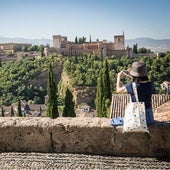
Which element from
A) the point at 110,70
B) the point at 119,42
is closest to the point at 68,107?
the point at 110,70

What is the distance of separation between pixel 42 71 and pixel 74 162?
9602 centimetres

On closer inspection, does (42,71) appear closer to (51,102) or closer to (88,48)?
(88,48)

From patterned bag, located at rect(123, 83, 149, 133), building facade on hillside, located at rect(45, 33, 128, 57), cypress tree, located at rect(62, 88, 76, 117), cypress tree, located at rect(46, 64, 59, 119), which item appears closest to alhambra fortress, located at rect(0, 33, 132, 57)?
building facade on hillside, located at rect(45, 33, 128, 57)

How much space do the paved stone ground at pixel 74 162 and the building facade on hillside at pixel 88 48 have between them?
106935 millimetres

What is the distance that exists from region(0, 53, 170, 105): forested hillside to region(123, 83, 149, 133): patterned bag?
7159cm

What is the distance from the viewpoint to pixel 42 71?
10006cm

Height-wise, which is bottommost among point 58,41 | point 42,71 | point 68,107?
point 68,107

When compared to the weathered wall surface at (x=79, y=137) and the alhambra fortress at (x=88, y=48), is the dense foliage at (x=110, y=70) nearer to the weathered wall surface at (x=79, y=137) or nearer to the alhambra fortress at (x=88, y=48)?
the alhambra fortress at (x=88, y=48)

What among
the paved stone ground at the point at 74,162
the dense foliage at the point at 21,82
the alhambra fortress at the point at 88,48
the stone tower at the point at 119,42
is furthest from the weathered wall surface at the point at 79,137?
the stone tower at the point at 119,42

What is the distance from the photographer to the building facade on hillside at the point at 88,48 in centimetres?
11456

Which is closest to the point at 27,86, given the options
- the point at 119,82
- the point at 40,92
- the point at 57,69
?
the point at 40,92

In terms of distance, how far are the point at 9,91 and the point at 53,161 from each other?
3503 inches

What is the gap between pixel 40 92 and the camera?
3738 inches

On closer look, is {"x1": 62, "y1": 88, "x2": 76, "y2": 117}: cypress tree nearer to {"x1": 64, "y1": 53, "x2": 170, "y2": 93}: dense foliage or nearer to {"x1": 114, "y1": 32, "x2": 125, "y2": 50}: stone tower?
{"x1": 64, "y1": 53, "x2": 170, "y2": 93}: dense foliage
